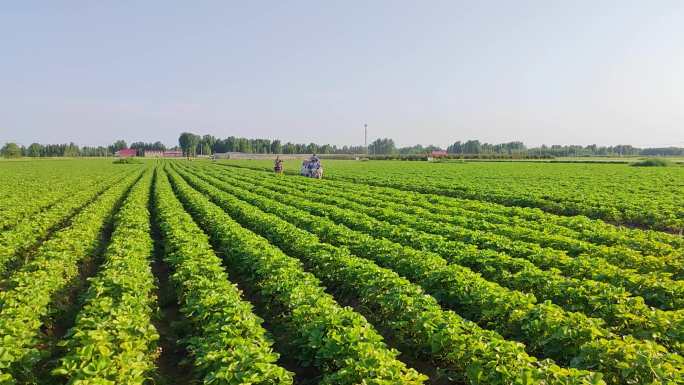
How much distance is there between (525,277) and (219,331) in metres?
6.15

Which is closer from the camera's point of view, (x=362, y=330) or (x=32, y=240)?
(x=362, y=330)

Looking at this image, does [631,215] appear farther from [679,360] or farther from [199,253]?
[199,253]

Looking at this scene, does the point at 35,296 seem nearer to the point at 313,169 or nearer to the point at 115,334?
the point at 115,334

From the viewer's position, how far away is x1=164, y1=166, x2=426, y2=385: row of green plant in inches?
196

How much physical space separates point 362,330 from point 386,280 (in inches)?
96.8

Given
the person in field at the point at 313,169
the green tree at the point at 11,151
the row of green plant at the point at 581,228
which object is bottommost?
the row of green plant at the point at 581,228

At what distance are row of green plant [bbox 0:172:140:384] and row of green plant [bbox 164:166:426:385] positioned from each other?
11.7 ft

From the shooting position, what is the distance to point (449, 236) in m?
13.6

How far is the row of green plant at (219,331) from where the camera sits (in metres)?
4.95

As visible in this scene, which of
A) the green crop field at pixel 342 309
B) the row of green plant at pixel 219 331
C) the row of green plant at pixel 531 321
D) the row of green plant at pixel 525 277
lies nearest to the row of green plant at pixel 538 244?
the green crop field at pixel 342 309

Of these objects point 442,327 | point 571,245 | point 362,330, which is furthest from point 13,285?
point 571,245

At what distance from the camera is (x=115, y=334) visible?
5.95 metres

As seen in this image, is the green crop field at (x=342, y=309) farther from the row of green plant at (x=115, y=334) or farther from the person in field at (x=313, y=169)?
the person in field at (x=313, y=169)

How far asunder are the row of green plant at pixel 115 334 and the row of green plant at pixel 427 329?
3759 mm
